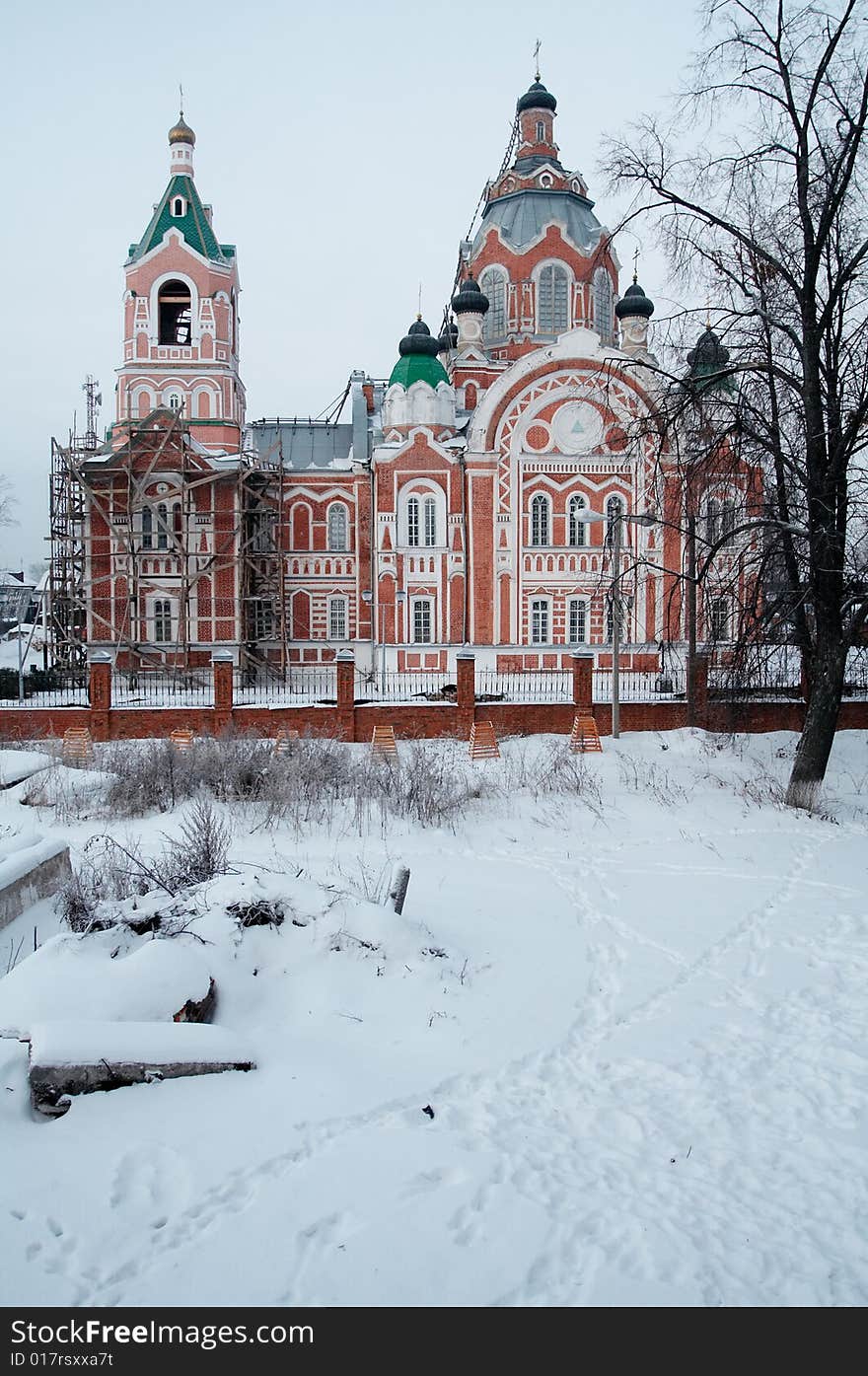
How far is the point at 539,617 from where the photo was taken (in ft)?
95.6

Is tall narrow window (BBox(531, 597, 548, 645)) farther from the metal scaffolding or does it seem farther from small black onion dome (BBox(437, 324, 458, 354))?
small black onion dome (BBox(437, 324, 458, 354))

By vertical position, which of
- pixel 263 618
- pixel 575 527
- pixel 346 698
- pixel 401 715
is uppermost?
pixel 575 527

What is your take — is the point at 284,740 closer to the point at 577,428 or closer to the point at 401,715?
the point at 401,715

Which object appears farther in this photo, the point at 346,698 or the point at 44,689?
the point at 44,689

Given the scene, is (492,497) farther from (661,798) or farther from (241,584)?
(661,798)

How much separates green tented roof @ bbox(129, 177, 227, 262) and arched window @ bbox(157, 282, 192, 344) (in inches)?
49.0

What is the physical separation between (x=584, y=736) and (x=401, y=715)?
10.6ft

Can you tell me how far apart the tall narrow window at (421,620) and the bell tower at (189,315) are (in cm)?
798

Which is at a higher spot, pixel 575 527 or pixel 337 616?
→ pixel 575 527

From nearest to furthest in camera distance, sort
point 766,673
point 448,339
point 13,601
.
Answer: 1. point 766,673
2. point 448,339
3. point 13,601

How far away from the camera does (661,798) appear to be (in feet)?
39.0

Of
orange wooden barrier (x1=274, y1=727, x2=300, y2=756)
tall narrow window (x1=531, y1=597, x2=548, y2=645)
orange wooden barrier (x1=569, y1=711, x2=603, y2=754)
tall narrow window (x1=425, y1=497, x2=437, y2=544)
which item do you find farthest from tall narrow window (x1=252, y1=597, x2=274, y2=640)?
orange wooden barrier (x1=569, y1=711, x2=603, y2=754)

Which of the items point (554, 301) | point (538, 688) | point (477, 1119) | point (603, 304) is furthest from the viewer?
point (603, 304)

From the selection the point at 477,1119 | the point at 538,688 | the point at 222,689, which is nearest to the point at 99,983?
the point at 477,1119
